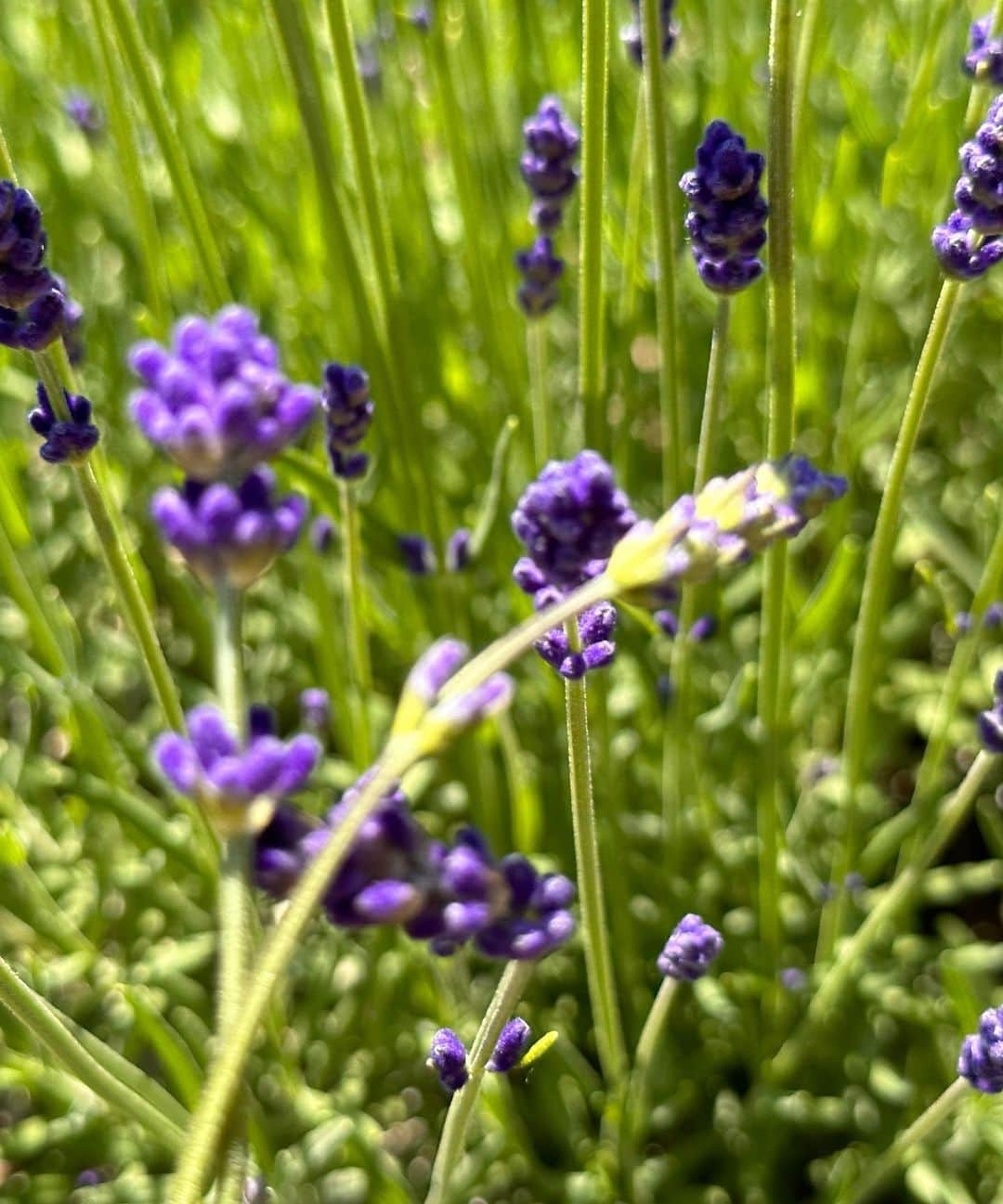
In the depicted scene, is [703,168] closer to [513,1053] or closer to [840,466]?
[513,1053]

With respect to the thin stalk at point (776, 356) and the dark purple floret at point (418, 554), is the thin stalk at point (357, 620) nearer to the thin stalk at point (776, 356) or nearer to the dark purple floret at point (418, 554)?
the dark purple floret at point (418, 554)

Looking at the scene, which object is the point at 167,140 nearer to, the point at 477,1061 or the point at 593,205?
the point at 593,205

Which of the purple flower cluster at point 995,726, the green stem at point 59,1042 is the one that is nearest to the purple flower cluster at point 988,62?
the purple flower cluster at point 995,726

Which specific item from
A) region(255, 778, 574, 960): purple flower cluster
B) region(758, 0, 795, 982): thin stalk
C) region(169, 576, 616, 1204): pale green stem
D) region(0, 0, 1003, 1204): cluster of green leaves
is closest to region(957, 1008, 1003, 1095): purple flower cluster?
region(0, 0, 1003, 1204): cluster of green leaves

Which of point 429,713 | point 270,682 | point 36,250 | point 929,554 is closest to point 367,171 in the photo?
point 36,250

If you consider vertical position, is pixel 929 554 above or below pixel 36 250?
above
